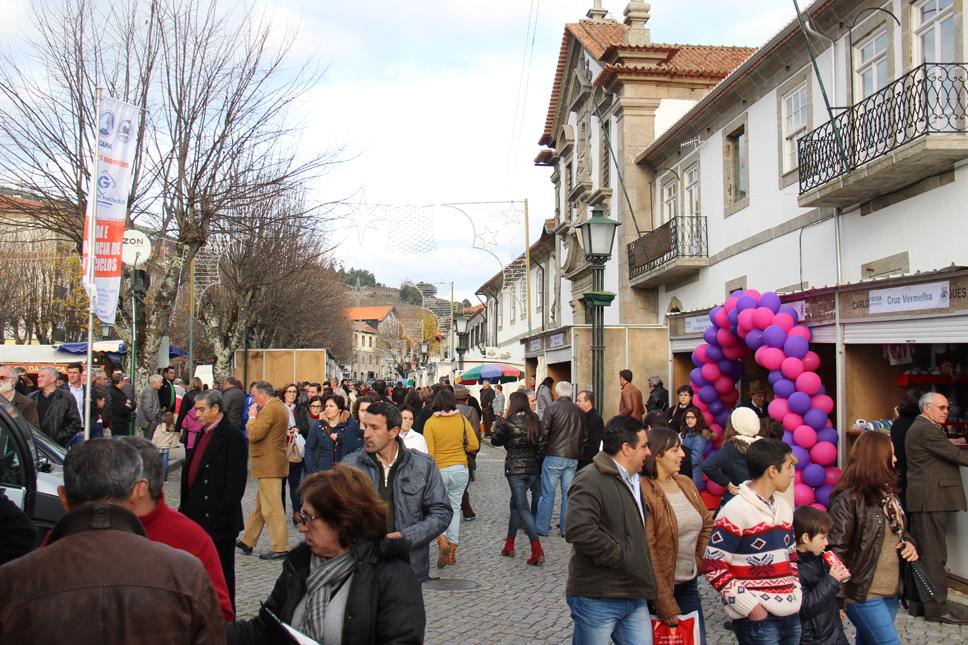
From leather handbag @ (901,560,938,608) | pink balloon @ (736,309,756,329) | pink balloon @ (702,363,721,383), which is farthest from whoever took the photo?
pink balloon @ (702,363,721,383)

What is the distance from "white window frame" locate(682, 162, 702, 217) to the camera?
68.9 feet

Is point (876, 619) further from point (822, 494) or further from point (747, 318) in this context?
point (747, 318)

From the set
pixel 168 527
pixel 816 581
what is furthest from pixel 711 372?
pixel 168 527

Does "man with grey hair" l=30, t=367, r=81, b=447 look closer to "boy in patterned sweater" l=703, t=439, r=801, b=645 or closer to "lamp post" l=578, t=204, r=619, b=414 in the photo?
"lamp post" l=578, t=204, r=619, b=414

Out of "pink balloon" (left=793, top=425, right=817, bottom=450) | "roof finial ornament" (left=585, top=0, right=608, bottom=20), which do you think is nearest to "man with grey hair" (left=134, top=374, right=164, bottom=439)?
"pink balloon" (left=793, top=425, right=817, bottom=450)

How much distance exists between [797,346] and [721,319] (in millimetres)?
2113

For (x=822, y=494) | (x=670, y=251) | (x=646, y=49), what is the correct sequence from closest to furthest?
(x=822, y=494) → (x=670, y=251) → (x=646, y=49)

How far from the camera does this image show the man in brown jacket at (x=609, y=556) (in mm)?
4633

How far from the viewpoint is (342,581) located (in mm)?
3094

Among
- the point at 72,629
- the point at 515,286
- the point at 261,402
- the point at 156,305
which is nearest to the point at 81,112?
the point at 156,305

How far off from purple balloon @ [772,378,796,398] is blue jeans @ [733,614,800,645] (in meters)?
6.07

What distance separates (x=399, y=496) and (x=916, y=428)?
453cm

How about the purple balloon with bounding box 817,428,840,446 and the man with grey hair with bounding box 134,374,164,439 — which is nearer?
the purple balloon with bounding box 817,428,840,446

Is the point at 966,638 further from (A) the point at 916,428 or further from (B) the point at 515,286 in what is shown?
(B) the point at 515,286
